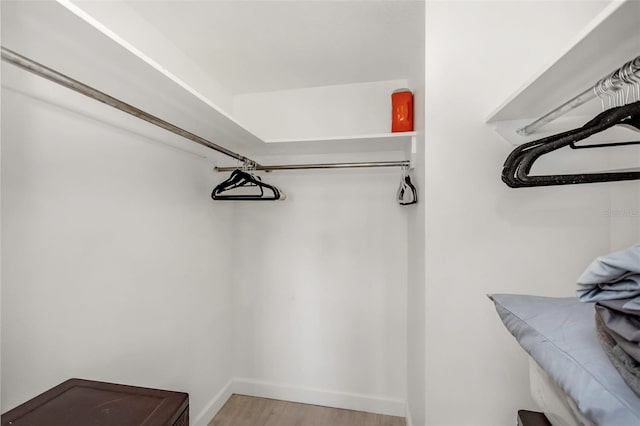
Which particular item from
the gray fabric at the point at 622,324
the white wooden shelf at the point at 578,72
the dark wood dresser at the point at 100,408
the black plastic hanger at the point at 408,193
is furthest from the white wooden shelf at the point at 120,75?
the gray fabric at the point at 622,324

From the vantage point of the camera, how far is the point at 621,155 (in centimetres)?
110

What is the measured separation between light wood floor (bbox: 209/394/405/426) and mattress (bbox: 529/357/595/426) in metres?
1.54

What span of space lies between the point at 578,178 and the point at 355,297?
1.60 meters

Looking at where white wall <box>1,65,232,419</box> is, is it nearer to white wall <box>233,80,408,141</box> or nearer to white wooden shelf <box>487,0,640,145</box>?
white wall <box>233,80,408,141</box>

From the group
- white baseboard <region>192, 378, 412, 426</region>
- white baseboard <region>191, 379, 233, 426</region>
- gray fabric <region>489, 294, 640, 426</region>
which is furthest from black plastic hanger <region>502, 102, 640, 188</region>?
white baseboard <region>191, 379, 233, 426</region>

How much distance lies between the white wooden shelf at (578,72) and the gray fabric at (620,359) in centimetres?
58

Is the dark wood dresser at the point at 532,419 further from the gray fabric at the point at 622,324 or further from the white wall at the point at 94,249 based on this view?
the white wall at the point at 94,249

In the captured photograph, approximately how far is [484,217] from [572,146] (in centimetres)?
48

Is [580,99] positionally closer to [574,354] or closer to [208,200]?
[574,354]

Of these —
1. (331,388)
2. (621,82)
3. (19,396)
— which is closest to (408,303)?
(331,388)

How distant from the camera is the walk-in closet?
90cm

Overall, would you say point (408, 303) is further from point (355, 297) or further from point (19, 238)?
point (19, 238)

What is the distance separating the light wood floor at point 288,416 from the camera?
1.98 m

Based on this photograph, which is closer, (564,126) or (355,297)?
(564,126)
